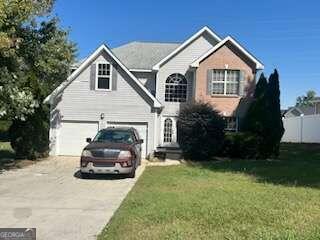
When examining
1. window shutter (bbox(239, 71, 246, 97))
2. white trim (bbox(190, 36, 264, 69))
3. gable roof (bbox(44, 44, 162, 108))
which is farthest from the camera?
window shutter (bbox(239, 71, 246, 97))

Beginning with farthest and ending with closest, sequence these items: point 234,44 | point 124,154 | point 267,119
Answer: point 234,44 → point 267,119 → point 124,154

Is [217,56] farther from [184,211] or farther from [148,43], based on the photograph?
[184,211]

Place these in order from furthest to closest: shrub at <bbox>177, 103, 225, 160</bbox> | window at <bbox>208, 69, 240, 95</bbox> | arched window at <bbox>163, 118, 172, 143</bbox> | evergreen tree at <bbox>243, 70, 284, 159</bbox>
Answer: arched window at <bbox>163, 118, 172, 143</bbox> → window at <bbox>208, 69, 240, 95</bbox> → evergreen tree at <bbox>243, 70, 284, 159</bbox> → shrub at <bbox>177, 103, 225, 160</bbox>

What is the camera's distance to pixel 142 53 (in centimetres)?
3994

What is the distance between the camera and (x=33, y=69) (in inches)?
995

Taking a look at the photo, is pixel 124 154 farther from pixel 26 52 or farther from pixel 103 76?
pixel 103 76

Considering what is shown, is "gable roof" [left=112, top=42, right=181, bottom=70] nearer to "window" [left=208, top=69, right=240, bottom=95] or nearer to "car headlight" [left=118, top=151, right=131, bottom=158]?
"window" [left=208, top=69, right=240, bottom=95]

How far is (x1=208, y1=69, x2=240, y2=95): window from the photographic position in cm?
3500

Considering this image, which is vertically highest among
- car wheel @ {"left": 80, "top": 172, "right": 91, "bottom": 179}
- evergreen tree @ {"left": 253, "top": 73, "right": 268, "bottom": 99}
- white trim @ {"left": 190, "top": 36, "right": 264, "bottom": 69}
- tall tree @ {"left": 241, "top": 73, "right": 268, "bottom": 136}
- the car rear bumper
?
white trim @ {"left": 190, "top": 36, "right": 264, "bottom": 69}

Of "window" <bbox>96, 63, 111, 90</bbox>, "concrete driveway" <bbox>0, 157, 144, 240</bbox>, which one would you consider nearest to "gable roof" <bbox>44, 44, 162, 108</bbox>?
"window" <bbox>96, 63, 111, 90</bbox>

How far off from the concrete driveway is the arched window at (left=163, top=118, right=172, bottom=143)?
12.7 meters

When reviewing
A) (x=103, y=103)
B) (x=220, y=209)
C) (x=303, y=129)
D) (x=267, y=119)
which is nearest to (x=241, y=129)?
(x=267, y=119)

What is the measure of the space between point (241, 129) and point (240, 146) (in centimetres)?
294

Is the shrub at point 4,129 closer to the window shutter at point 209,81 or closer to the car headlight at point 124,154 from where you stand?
the window shutter at point 209,81
